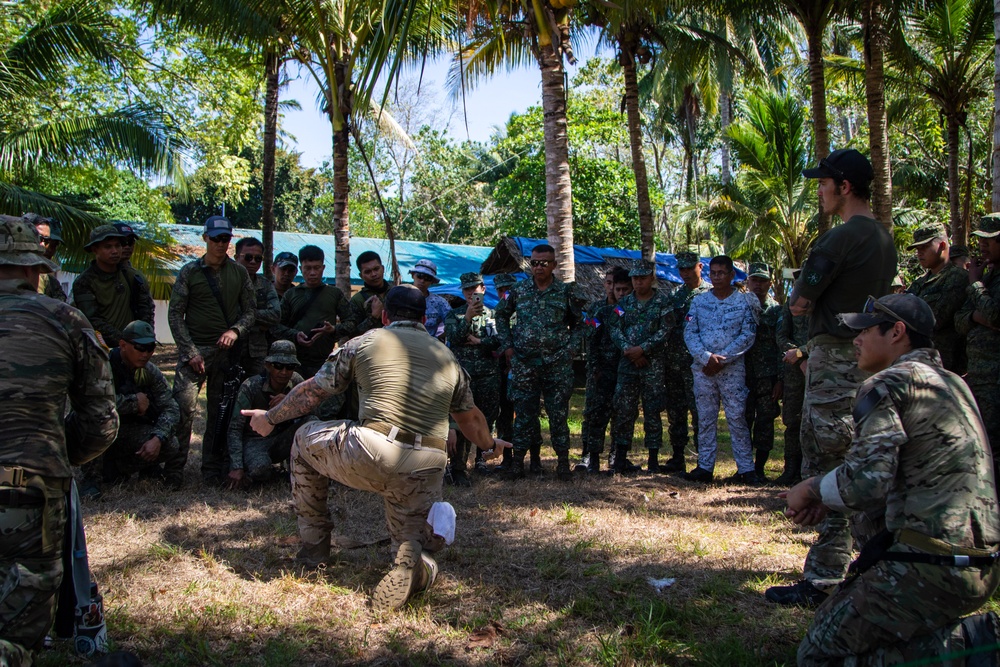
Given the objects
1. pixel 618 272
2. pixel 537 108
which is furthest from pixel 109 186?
pixel 618 272

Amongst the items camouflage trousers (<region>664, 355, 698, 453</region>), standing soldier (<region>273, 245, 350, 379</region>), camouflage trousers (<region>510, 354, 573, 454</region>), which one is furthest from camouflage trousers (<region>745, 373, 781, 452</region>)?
standing soldier (<region>273, 245, 350, 379</region>)

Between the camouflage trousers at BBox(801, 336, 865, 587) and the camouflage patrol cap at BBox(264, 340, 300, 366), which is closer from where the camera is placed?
the camouflage trousers at BBox(801, 336, 865, 587)

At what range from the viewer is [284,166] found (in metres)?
37.8

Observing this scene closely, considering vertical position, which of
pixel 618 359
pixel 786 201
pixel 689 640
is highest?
pixel 786 201

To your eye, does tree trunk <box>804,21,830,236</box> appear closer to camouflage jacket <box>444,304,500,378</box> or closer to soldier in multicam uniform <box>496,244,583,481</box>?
soldier in multicam uniform <box>496,244,583,481</box>

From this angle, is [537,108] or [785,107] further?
[537,108]

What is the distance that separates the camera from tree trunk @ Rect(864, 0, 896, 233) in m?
11.7

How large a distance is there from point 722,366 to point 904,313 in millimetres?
4272

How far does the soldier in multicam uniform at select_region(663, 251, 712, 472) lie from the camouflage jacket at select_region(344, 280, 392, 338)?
2.96 meters

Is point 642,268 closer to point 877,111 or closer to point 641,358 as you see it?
point 641,358

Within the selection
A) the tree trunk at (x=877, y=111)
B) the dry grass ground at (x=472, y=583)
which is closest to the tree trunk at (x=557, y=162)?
the dry grass ground at (x=472, y=583)

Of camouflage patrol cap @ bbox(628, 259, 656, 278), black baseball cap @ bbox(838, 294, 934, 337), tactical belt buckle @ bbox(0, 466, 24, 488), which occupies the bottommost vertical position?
tactical belt buckle @ bbox(0, 466, 24, 488)

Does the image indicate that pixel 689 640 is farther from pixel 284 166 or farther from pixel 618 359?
pixel 284 166

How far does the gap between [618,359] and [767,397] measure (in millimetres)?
1554
